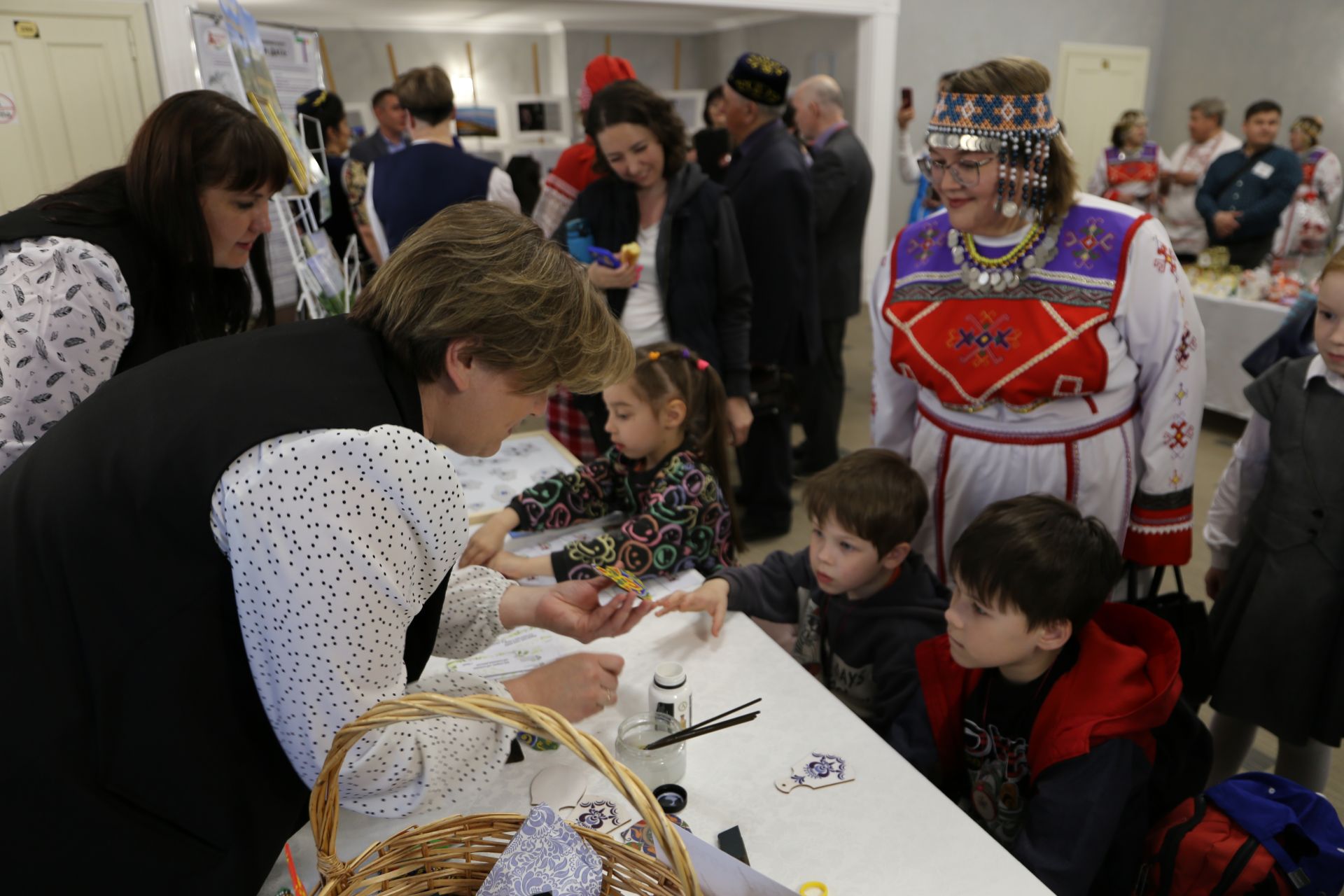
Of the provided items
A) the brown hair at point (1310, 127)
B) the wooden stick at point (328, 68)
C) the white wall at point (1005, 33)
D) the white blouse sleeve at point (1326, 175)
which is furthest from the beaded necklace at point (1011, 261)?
the wooden stick at point (328, 68)

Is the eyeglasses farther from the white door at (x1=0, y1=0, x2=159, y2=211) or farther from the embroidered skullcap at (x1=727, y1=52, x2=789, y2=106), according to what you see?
the white door at (x1=0, y1=0, x2=159, y2=211)

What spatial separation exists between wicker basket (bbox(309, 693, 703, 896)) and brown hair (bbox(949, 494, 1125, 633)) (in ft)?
2.35

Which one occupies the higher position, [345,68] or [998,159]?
[345,68]

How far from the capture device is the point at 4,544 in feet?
2.74

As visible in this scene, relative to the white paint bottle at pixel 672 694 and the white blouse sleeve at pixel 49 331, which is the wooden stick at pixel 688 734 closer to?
the white paint bottle at pixel 672 694

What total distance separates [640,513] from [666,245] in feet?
3.34

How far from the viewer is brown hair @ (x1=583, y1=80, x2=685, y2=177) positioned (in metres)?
2.48

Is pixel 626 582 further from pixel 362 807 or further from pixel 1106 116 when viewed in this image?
pixel 1106 116

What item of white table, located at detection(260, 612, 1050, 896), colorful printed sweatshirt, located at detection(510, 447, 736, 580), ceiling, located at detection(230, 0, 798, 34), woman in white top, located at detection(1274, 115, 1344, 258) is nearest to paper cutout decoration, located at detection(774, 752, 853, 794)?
white table, located at detection(260, 612, 1050, 896)

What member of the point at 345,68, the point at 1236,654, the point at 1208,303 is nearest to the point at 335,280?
the point at 1236,654

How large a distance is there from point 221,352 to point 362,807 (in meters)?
0.52

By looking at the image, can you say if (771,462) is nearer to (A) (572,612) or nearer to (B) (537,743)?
(A) (572,612)

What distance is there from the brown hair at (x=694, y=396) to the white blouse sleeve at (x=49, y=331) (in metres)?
0.98

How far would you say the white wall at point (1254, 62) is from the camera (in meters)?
7.04
